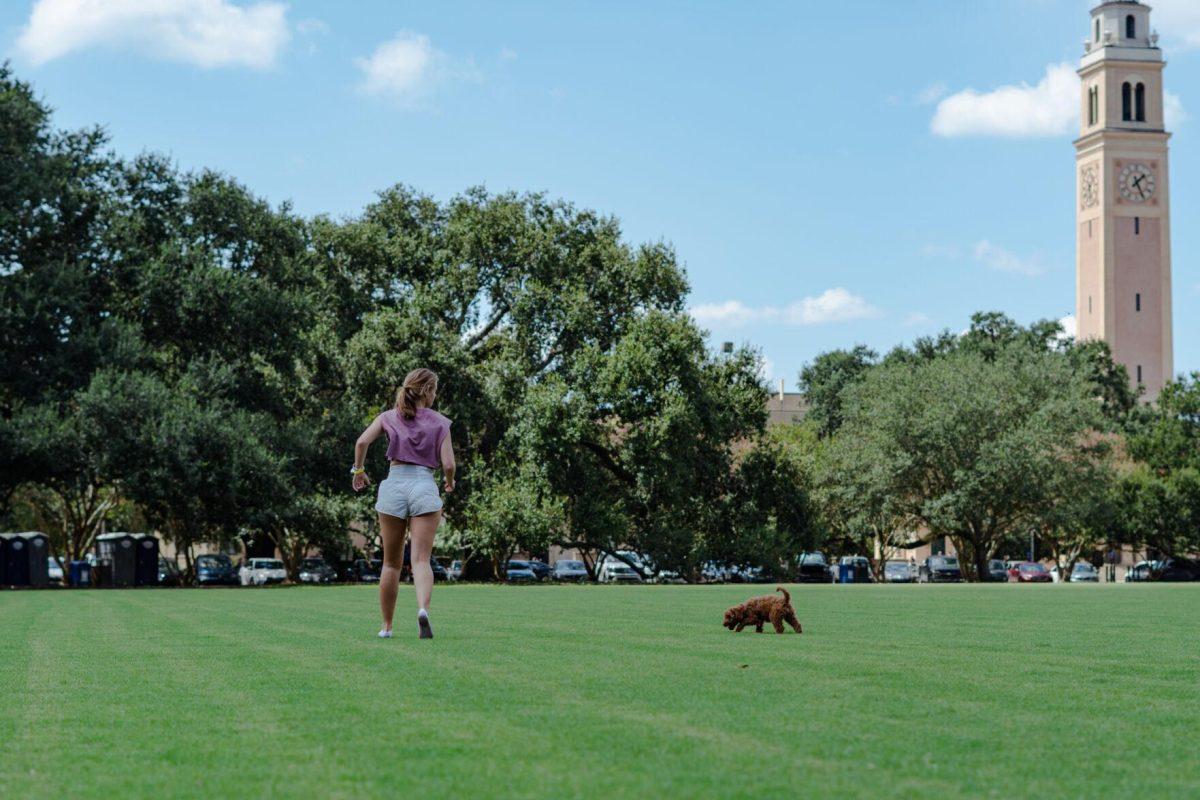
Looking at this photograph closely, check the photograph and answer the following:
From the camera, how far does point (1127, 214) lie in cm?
13438

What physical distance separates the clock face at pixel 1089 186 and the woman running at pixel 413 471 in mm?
131456

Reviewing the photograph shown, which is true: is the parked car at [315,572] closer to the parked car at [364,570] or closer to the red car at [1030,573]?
the parked car at [364,570]

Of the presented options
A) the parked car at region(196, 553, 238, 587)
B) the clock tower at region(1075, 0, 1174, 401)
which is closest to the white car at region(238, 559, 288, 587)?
the parked car at region(196, 553, 238, 587)

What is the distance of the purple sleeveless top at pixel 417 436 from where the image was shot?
40.0ft

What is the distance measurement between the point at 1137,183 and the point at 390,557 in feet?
439

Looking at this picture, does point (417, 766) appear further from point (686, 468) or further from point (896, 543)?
point (896, 543)

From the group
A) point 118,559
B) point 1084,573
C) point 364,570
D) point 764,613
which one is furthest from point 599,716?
point 1084,573

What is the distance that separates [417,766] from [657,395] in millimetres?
51398

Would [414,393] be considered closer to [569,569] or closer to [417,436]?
[417,436]

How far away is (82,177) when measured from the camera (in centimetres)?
5028

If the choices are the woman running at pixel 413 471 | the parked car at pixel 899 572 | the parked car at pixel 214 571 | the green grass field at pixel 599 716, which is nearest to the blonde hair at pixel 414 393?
the woman running at pixel 413 471

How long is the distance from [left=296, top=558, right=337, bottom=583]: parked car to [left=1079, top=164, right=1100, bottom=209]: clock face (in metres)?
88.7

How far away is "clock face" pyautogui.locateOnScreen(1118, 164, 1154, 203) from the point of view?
13462 centimetres

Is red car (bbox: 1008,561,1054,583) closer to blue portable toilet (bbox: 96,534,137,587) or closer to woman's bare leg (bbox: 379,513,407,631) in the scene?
blue portable toilet (bbox: 96,534,137,587)
